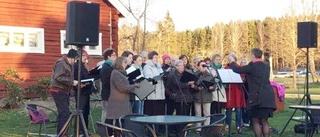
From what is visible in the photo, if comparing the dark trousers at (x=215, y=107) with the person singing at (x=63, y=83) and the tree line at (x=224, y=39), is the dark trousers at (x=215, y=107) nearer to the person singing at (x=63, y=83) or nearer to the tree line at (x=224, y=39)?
the person singing at (x=63, y=83)

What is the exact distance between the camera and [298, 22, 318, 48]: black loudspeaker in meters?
10.4

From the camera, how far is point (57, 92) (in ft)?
27.7

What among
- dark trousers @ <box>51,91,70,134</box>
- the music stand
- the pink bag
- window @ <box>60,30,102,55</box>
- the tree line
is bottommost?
the pink bag

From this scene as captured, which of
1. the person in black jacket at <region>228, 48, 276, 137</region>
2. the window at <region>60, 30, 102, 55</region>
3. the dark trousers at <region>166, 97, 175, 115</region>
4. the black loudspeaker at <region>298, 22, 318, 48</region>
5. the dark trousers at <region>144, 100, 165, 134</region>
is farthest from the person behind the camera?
the window at <region>60, 30, 102, 55</region>

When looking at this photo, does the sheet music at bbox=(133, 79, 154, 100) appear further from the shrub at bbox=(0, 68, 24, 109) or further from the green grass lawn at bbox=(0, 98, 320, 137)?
the shrub at bbox=(0, 68, 24, 109)

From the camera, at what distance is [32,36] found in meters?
16.8

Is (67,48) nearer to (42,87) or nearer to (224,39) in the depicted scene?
(42,87)

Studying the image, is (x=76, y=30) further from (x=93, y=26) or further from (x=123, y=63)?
(x=123, y=63)

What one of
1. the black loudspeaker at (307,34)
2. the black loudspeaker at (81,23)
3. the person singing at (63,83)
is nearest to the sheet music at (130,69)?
the person singing at (63,83)

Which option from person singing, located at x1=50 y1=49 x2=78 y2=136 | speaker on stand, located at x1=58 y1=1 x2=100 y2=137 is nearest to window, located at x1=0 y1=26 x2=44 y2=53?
person singing, located at x1=50 y1=49 x2=78 y2=136

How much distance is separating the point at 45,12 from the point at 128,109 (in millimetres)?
9737

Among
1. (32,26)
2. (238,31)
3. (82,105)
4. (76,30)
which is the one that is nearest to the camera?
(76,30)

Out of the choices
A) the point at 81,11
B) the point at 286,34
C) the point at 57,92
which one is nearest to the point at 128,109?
the point at 57,92

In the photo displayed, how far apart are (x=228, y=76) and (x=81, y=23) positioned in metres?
3.31
